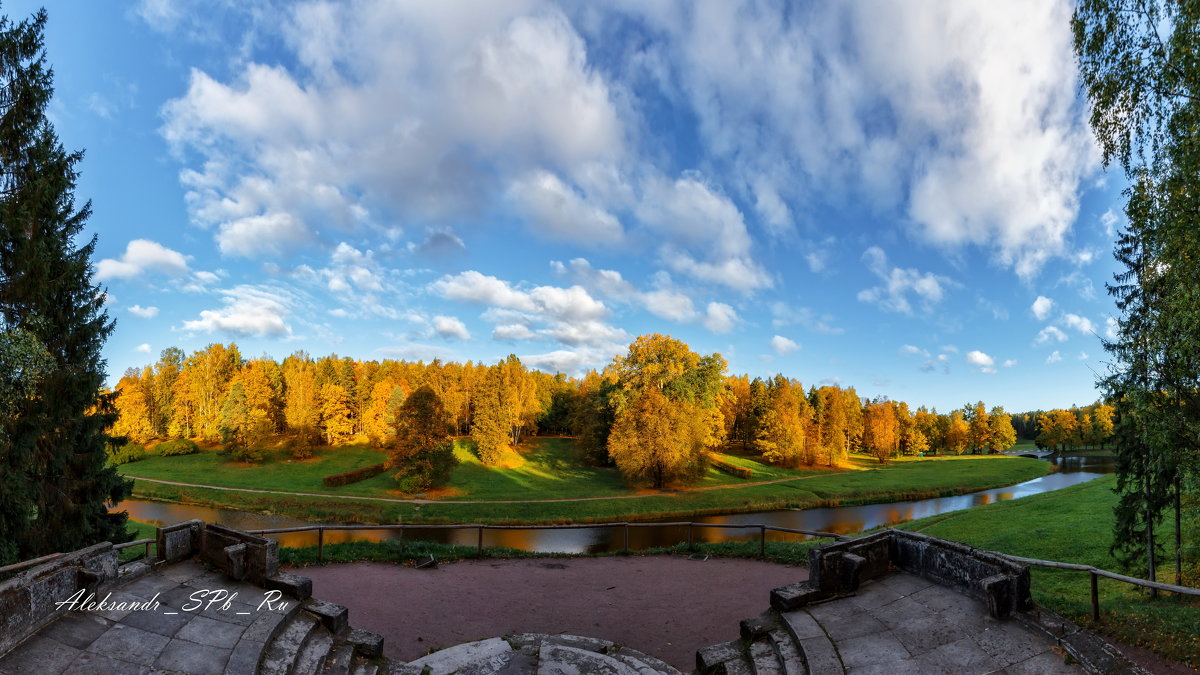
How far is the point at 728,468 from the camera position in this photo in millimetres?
48906

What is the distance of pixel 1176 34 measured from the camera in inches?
366

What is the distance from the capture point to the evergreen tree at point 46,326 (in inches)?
454

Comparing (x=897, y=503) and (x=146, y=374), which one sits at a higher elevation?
(x=146, y=374)

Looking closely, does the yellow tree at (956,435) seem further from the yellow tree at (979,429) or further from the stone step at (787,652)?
the stone step at (787,652)

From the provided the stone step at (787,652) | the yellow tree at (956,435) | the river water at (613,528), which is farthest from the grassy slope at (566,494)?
the yellow tree at (956,435)

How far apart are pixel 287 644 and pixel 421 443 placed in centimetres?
2824

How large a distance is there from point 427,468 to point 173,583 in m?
27.7

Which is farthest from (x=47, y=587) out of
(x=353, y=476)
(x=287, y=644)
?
(x=353, y=476)

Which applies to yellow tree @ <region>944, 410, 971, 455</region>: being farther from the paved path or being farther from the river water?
the paved path

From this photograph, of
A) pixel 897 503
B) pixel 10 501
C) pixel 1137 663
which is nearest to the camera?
pixel 1137 663

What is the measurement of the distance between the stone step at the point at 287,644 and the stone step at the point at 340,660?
17.3 inches

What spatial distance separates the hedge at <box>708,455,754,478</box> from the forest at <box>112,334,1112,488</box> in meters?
2.47

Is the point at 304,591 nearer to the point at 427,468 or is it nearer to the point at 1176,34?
the point at 1176,34

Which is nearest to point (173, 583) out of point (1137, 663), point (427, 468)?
point (1137, 663)
